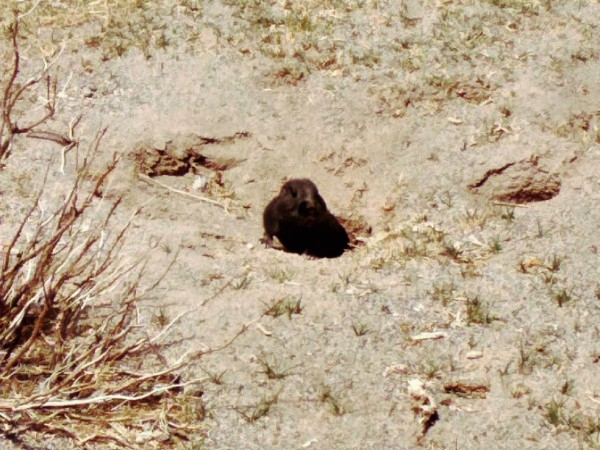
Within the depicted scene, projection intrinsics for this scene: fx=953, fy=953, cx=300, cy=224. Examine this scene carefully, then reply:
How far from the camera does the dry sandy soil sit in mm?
4375

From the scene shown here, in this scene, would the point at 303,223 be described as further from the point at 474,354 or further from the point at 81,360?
the point at 81,360

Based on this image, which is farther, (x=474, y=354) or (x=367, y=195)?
(x=367, y=195)

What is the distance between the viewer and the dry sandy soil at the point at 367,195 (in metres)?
4.38

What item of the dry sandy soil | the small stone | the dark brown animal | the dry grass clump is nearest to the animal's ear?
the dark brown animal

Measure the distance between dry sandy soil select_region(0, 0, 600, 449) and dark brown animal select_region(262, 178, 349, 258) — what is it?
0.18 meters

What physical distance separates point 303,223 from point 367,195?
1.57ft

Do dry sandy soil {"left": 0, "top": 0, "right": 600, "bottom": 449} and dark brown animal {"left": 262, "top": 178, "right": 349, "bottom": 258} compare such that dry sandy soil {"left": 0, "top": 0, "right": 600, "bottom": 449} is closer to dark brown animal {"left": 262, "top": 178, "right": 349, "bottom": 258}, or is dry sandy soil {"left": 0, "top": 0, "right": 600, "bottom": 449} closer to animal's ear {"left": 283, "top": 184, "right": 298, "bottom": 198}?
dark brown animal {"left": 262, "top": 178, "right": 349, "bottom": 258}

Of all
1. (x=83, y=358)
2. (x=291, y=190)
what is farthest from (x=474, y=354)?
(x=291, y=190)

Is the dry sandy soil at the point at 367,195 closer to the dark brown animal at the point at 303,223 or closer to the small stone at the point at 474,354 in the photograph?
the small stone at the point at 474,354

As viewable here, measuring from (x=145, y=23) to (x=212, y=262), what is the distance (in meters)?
2.65

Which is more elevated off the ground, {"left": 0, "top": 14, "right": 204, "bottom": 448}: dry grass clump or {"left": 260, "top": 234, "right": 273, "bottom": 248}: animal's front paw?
{"left": 0, "top": 14, "right": 204, "bottom": 448}: dry grass clump

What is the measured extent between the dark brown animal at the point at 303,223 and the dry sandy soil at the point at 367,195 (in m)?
0.18

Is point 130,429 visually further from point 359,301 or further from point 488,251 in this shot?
point 488,251

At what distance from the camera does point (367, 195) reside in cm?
629
